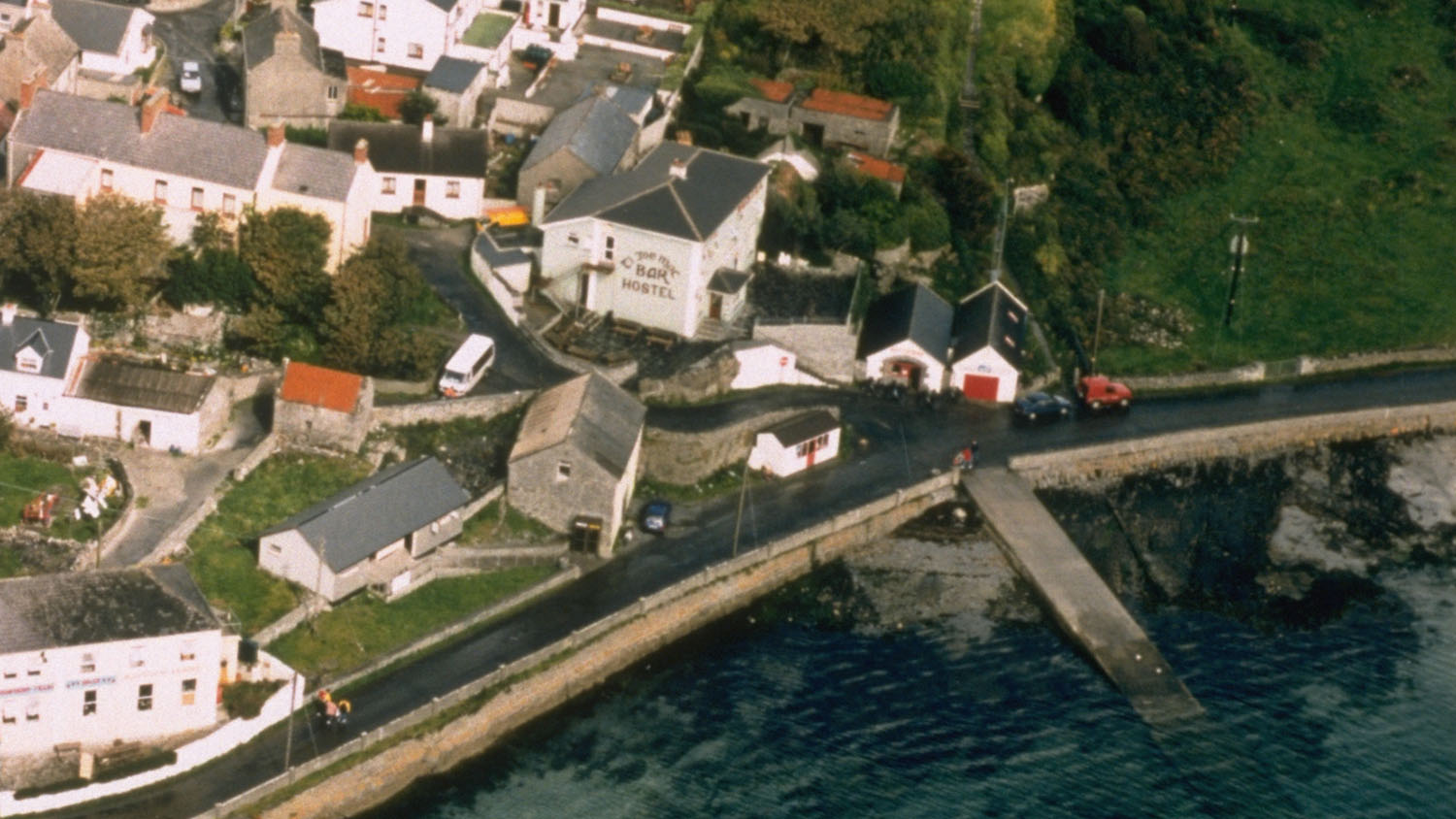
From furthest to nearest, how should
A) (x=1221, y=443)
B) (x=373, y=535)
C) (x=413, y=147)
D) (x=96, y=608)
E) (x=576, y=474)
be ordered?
(x=413, y=147) < (x=1221, y=443) < (x=576, y=474) < (x=373, y=535) < (x=96, y=608)

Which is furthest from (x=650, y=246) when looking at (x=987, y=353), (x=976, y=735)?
(x=976, y=735)

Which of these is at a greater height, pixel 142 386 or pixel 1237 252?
pixel 1237 252

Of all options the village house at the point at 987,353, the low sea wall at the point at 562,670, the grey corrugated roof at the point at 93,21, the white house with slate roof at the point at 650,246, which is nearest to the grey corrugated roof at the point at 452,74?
the white house with slate roof at the point at 650,246

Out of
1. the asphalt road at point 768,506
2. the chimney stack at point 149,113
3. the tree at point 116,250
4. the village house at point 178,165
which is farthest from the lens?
the chimney stack at point 149,113

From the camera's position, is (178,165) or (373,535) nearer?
(373,535)

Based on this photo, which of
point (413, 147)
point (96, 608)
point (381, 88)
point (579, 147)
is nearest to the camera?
point (96, 608)

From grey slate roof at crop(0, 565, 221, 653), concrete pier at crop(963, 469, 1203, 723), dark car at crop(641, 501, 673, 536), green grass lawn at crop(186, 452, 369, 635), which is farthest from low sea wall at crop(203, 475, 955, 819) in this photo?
green grass lawn at crop(186, 452, 369, 635)

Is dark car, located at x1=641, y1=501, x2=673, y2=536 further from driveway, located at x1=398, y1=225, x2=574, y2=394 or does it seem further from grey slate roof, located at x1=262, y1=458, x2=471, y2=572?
driveway, located at x1=398, y1=225, x2=574, y2=394

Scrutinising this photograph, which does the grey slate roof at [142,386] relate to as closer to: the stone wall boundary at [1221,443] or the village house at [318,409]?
the village house at [318,409]

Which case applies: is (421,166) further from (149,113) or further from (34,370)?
(34,370)
